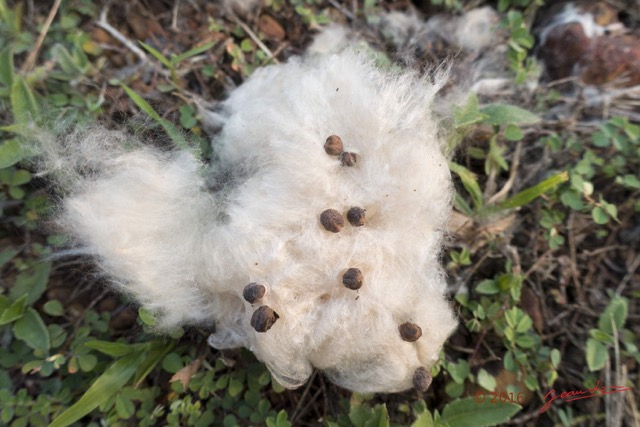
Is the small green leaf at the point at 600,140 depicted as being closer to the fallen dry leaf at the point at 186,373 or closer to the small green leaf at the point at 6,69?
the fallen dry leaf at the point at 186,373

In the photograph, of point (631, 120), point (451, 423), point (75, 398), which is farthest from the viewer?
point (631, 120)

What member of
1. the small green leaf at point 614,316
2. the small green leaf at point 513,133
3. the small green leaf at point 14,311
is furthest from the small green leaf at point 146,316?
the small green leaf at point 614,316

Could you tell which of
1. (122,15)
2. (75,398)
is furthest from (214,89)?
(75,398)

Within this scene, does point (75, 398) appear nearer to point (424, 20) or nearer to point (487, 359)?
point (487, 359)

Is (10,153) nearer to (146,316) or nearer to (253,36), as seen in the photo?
(146,316)

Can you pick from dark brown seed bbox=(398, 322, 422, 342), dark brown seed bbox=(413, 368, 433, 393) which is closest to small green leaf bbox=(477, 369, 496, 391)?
dark brown seed bbox=(413, 368, 433, 393)

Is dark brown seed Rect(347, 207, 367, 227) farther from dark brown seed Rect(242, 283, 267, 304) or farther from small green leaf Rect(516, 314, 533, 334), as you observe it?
small green leaf Rect(516, 314, 533, 334)
